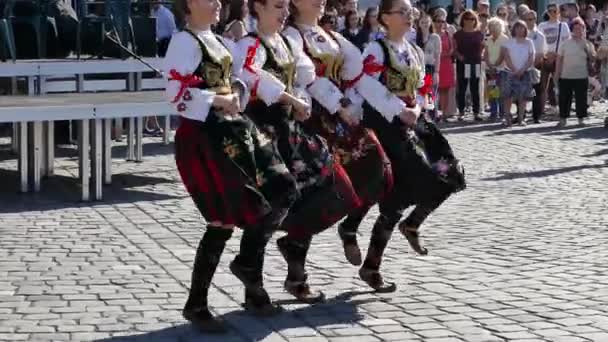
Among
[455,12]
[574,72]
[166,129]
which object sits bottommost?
[166,129]

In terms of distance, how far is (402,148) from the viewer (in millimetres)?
6883

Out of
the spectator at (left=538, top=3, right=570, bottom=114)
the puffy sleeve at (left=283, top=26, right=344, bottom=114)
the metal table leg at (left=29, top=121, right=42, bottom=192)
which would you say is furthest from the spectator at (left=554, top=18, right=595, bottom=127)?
the puffy sleeve at (left=283, top=26, right=344, bottom=114)

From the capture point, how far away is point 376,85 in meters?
6.83

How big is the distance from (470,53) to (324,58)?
11.7m

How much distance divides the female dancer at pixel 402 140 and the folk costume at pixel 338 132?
0.09 m

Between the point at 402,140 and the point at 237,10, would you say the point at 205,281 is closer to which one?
the point at 402,140

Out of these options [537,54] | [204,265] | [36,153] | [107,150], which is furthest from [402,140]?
[537,54]

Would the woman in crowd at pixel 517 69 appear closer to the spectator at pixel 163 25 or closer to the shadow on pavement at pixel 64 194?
the spectator at pixel 163 25

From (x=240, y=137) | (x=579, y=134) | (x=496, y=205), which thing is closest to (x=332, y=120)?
(x=240, y=137)

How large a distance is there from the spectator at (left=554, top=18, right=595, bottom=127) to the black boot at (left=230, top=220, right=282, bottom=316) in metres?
12.1

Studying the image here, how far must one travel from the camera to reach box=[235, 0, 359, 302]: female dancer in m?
6.29

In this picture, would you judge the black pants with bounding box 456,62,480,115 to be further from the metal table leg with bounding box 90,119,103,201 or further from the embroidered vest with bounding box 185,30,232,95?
the embroidered vest with bounding box 185,30,232,95

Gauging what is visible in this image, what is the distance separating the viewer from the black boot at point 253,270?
617 centimetres

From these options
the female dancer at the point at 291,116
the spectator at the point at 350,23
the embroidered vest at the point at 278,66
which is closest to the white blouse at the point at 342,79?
the female dancer at the point at 291,116
